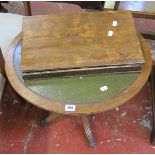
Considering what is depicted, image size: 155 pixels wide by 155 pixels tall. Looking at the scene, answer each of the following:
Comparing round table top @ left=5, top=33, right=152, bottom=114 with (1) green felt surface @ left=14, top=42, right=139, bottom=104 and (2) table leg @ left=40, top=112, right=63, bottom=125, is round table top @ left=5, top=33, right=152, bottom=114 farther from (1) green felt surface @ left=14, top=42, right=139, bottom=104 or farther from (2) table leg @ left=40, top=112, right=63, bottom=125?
(2) table leg @ left=40, top=112, right=63, bottom=125

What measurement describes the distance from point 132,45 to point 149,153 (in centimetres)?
71

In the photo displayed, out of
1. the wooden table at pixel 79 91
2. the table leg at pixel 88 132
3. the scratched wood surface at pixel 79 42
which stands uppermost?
the scratched wood surface at pixel 79 42

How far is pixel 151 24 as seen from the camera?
2.28m

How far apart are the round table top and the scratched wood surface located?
65mm

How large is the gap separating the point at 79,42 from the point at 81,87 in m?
0.23

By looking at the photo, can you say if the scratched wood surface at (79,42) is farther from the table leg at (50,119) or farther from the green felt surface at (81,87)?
the table leg at (50,119)

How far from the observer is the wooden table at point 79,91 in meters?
1.15

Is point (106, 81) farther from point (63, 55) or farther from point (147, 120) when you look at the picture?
point (147, 120)

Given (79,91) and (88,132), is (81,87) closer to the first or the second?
(79,91)

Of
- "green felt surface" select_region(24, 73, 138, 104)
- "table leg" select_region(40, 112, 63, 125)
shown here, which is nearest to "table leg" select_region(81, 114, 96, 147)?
"table leg" select_region(40, 112, 63, 125)

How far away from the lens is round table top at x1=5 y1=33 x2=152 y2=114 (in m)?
1.15

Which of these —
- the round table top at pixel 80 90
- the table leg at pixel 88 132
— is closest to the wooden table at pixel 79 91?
the round table top at pixel 80 90

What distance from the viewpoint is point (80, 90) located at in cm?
120

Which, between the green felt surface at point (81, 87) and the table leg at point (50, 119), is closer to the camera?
the green felt surface at point (81, 87)
